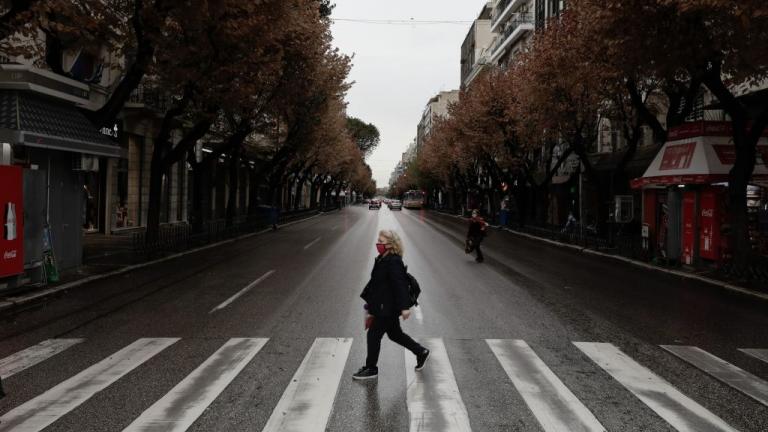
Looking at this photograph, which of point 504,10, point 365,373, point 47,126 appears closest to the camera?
point 365,373

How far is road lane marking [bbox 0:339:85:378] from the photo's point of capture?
6344 mm

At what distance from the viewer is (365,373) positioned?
5.95 m

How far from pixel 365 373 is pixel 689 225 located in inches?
577

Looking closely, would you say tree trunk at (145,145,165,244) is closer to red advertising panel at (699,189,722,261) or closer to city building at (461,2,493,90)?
red advertising panel at (699,189,722,261)

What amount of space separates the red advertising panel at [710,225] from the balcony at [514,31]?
113 feet

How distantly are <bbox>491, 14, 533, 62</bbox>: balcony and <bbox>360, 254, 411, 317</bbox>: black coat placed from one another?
45871mm

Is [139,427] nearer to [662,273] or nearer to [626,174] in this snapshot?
[662,273]

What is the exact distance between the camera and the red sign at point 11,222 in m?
10.5

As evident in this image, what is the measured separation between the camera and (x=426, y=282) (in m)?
12.8

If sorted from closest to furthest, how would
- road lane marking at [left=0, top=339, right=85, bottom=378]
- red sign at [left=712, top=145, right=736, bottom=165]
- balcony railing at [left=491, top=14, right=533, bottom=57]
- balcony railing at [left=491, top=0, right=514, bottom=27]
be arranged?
1. road lane marking at [left=0, top=339, right=85, bottom=378]
2. red sign at [left=712, top=145, right=736, bottom=165]
3. balcony railing at [left=491, top=14, right=533, bottom=57]
4. balcony railing at [left=491, top=0, right=514, bottom=27]

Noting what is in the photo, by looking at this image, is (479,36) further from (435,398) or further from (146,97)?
(435,398)

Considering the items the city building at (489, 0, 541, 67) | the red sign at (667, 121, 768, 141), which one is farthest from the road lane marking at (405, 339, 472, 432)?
the city building at (489, 0, 541, 67)

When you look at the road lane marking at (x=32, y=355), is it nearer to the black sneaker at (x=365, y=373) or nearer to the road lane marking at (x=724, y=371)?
the black sneaker at (x=365, y=373)

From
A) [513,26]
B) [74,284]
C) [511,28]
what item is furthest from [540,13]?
[74,284]
